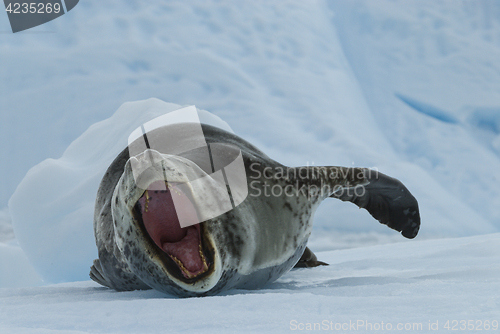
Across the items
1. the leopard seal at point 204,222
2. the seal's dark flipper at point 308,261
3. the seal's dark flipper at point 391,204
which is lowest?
the seal's dark flipper at point 308,261

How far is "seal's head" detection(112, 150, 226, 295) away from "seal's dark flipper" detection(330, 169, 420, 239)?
1.51m

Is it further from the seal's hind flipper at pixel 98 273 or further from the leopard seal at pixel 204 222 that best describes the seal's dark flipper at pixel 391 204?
the seal's hind flipper at pixel 98 273

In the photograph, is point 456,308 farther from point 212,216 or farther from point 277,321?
point 212,216

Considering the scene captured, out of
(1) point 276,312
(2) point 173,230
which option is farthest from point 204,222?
(1) point 276,312

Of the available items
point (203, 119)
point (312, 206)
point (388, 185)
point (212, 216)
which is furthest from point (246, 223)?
point (203, 119)

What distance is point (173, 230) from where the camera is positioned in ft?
5.28

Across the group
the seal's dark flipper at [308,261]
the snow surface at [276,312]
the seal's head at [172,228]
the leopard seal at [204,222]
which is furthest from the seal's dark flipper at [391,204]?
the seal's head at [172,228]

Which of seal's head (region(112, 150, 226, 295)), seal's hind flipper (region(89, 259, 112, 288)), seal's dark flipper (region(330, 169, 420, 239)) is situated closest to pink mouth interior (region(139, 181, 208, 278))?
seal's head (region(112, 150, 226, 295))

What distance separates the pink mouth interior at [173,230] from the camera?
5.10 feet

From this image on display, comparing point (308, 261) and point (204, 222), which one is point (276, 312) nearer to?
point (204, 222)

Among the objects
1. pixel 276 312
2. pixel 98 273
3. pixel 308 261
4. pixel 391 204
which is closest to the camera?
pixel 276 312

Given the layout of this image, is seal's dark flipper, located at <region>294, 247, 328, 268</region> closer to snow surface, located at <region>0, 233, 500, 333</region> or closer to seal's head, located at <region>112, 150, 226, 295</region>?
snow surface, located at <region>0, 233, 500, 333</region>

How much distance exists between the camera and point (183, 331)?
3.59 feet

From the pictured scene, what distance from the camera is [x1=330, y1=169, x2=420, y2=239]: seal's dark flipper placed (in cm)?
292
